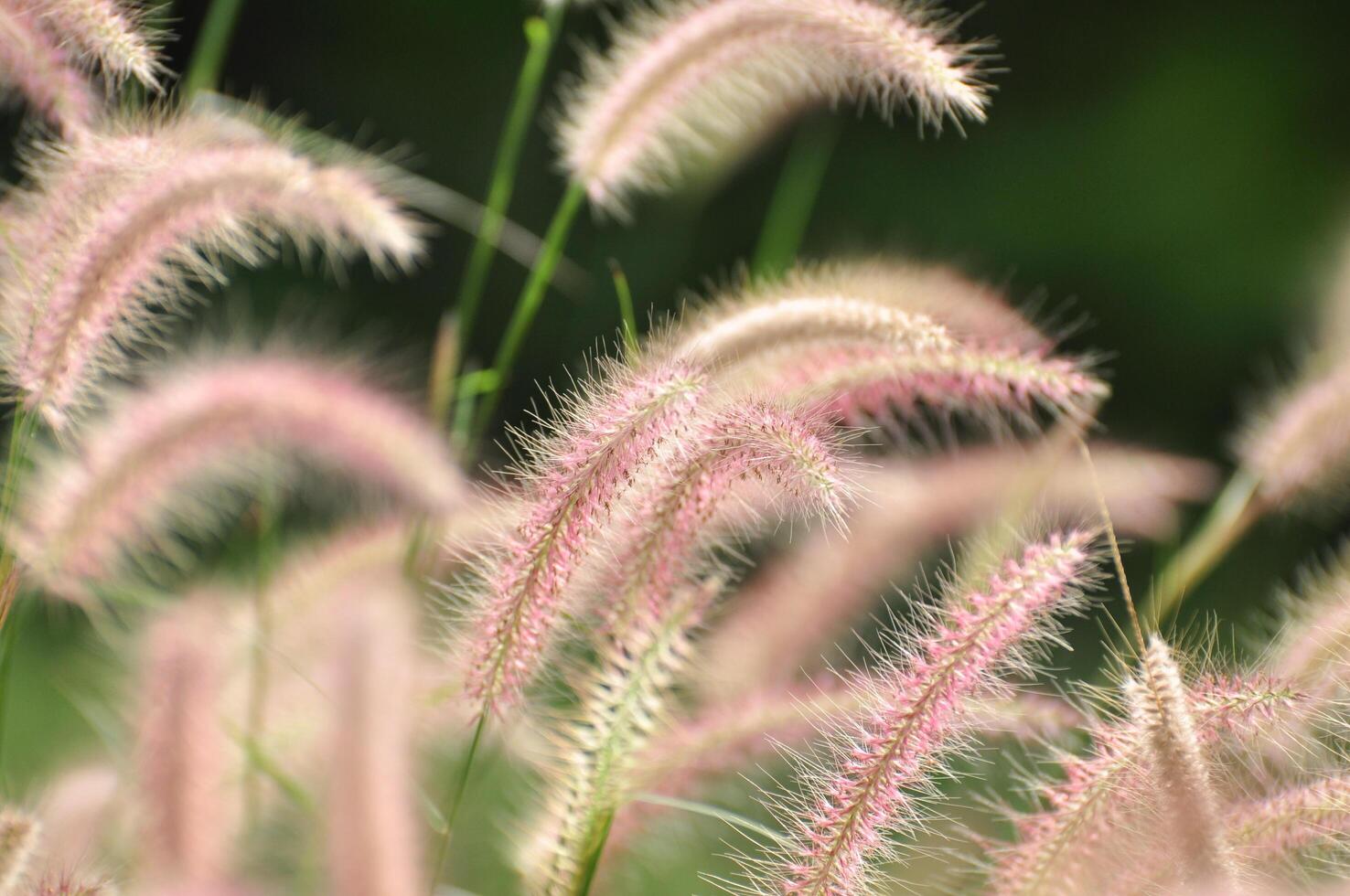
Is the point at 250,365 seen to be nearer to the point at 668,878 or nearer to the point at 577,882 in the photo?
the point at 577,882

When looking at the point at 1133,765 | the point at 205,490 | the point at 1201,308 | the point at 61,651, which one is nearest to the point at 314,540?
the point at 205,490

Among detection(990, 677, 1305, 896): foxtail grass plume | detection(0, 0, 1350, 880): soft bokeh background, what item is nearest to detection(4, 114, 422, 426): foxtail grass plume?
detection(990, 677, 1305, 896): foxtail grass plume

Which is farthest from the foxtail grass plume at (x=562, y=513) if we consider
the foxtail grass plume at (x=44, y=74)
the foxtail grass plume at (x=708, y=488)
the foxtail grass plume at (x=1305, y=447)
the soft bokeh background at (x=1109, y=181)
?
the soft bokeh background at (x=1109, y=181)

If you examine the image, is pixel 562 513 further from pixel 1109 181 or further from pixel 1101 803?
pixel 1109 181

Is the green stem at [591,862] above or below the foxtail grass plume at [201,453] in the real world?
below

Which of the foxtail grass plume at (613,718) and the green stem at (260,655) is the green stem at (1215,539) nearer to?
the foxtail grass plume at (613,718)

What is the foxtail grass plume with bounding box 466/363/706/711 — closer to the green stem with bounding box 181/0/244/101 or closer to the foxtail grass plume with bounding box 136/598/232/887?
the foxtail grass plume with bounding box 136/598/232/887
